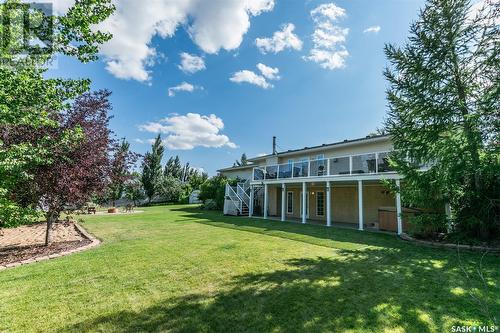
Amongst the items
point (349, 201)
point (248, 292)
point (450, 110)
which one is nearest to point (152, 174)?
point (349, 201)

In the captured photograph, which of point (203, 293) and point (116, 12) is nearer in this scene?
point (203, 293)

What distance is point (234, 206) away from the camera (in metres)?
20.9

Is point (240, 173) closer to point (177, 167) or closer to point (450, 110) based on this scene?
point (450, 110)

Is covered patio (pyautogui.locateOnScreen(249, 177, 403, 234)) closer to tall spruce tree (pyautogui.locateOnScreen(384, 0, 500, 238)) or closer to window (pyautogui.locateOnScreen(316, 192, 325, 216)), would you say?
window (pyautogui.locateOnScreen(316, 192, 325, 216))

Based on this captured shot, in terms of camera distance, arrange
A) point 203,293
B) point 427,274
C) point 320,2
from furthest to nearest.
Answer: point 320,2 → point 427,274 → point 203,293

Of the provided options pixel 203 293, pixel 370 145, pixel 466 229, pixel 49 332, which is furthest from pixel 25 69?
pixel 370 145

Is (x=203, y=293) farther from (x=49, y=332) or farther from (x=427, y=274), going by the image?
(x=427, y=274)

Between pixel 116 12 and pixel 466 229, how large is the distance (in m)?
12.3

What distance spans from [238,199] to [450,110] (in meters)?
15.9

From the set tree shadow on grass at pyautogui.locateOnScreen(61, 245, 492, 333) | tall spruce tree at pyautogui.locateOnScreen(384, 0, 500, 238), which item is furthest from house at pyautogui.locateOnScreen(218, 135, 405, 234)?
tree shadow on grass at pyautogui.locateOnScreen(61, 245, 492, 333)

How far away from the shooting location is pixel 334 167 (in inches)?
600

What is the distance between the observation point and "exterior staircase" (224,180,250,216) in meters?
20.8

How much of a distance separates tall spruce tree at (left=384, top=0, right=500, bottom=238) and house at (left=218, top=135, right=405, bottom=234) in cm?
238

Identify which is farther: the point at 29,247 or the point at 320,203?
the point at 320,203
